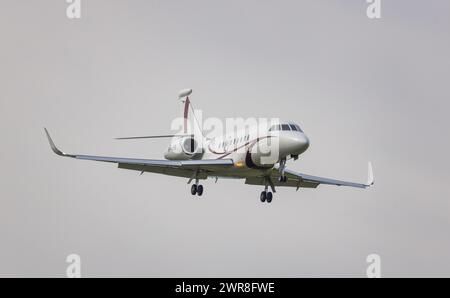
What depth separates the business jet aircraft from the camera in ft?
171

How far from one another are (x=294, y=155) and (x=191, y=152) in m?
9.87

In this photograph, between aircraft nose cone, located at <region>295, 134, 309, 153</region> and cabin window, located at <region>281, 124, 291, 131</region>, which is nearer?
aircraft nose cone, located at <region>295, 134, 309, 153</region>

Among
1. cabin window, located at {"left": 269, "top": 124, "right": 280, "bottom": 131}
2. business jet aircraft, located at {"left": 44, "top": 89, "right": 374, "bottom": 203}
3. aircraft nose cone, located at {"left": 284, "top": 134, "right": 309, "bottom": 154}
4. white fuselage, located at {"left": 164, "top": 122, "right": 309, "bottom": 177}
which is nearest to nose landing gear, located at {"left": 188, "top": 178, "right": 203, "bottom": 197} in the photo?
business jet aircraft, located at {"left": 44, "top": 89, "right": 374, "bottom": 203}

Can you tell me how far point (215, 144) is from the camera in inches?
2293

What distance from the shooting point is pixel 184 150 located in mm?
60500

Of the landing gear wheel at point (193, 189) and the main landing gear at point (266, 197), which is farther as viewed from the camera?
the landing gear wheel at point (193, 189)

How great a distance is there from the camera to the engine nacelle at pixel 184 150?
60.1 metres

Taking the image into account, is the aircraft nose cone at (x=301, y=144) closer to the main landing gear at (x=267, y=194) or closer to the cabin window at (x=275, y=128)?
the cabin window at (x=275, y=128)

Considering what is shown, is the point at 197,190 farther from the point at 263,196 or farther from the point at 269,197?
the point at 269,197

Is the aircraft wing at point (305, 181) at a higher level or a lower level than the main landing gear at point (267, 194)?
higher

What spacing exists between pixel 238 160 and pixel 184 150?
21.7 ft

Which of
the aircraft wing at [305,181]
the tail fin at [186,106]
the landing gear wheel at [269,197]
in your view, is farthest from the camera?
the tail fin at [186,106]

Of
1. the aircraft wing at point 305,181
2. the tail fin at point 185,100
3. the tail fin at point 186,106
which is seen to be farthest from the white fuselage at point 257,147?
the tail fin at point 185,100

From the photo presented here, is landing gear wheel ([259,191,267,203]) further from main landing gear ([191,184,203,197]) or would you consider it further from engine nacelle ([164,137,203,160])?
engine nacelle ([164,137,203,160])
